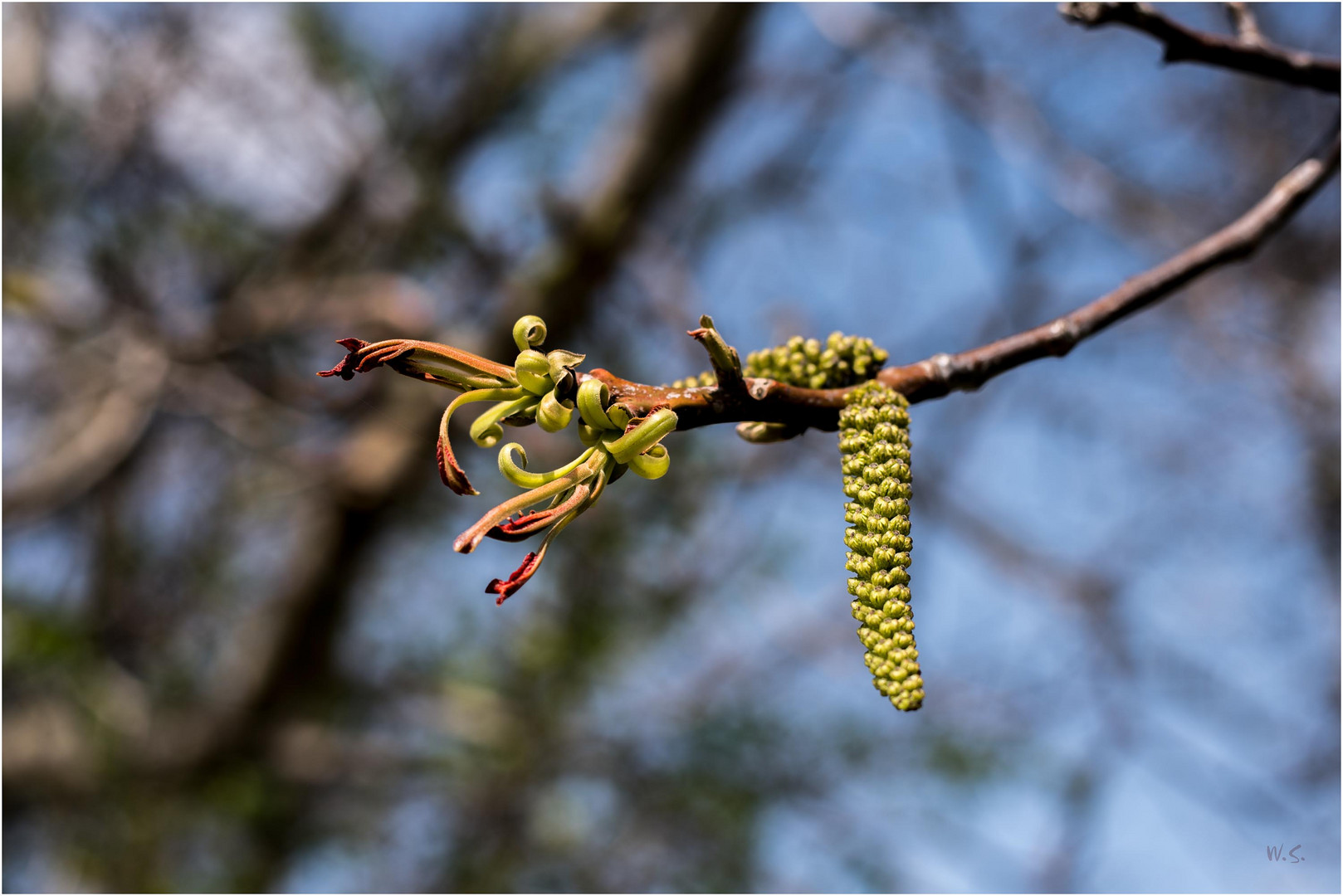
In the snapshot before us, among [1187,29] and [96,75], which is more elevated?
[96,75]

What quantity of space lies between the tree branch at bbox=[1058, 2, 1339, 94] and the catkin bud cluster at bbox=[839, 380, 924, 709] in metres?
0.59

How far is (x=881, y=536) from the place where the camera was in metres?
0.52

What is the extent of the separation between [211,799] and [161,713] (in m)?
0.33

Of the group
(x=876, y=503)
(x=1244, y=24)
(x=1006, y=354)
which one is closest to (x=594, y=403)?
(x=876, y=503)

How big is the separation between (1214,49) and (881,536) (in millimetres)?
839

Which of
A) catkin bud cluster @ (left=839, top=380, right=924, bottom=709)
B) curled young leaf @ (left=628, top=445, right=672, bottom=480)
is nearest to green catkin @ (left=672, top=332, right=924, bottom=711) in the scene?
catkin bud cluster @ (left=839, top=380, right=924, bottom=709)

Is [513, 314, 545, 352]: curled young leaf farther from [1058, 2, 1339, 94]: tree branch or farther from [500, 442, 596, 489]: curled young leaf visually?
[1058, 2, 1339, 94]: tree branch

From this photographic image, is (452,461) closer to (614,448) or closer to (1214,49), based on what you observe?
(614,448)

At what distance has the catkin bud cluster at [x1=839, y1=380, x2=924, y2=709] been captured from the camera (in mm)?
487

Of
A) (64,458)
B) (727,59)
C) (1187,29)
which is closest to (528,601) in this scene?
(64,458)

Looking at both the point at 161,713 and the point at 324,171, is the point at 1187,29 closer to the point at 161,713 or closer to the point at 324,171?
the point at 324,171

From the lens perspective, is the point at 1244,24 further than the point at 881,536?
Yes

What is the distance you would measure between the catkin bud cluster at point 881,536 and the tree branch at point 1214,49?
59cm

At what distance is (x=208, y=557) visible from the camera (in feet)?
11.3
